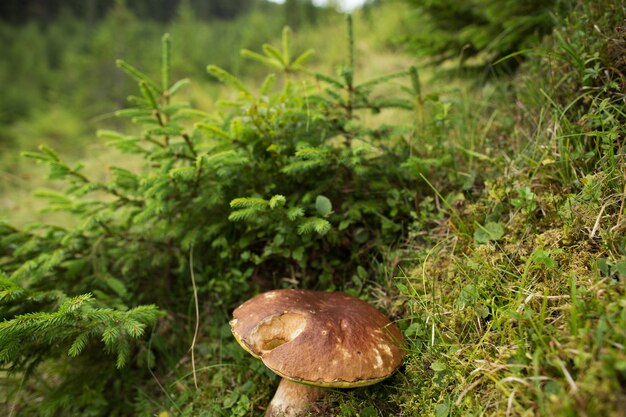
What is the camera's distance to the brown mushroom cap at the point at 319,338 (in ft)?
4.00

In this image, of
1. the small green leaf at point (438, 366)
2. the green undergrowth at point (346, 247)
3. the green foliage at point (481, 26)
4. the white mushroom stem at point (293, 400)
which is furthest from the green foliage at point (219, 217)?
the green foliage at point (481, 26)

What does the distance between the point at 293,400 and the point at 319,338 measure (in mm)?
430

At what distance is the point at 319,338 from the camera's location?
1278 millimetres

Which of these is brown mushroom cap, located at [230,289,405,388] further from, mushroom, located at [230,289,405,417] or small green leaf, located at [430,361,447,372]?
small green leaf, located at [430,361,447,372]

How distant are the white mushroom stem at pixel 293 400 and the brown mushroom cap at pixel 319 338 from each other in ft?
0.89

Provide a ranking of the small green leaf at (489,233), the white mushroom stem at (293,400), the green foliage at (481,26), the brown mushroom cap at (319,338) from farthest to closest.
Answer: the green foliage at (481,26) < the small green leaf at (489,233) < the white mushroom stem at (293,400) < the brown mushroom cap at (319,338)

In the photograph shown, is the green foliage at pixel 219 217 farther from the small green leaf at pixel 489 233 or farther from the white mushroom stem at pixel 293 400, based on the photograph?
the small green leaf at pixel 489 233

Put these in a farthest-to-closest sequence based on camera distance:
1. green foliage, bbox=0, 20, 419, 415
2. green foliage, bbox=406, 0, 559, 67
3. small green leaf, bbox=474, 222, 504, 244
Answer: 1. green foliage, bbox=406, 0, 559, 67
2. green foliage, bbox=0, 20, 419, 415
3. small green leaf, bbox=474, 222, 504, 244

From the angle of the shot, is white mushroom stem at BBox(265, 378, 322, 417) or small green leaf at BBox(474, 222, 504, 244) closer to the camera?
white mushroom stem at BBox(265, 378, 322, 417)

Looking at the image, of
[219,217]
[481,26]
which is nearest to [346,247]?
[219,217]

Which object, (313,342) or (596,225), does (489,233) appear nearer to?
(596,225)

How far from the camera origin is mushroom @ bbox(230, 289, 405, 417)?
1222 millimetres

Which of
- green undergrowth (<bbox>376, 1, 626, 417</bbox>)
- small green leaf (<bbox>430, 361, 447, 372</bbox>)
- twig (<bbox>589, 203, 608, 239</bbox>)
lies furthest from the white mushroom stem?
twig (<bbox>589, 203, 608, 239</bbox>)

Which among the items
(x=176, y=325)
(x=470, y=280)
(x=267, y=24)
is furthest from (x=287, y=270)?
(x=267, y=24)
